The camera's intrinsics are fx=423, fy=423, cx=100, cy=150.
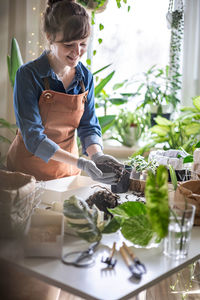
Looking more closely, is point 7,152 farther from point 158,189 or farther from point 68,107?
point 68,107

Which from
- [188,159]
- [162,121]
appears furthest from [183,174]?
[162,121]

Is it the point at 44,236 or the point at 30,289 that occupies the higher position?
the point at 44,236

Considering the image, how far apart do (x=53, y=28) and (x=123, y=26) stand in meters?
2.27

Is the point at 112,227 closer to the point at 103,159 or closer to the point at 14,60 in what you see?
the point at 14,60

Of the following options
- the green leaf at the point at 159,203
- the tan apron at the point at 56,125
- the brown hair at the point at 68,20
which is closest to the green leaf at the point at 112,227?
the green leaf at the point at 159,203

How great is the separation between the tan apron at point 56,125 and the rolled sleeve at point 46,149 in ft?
0.19

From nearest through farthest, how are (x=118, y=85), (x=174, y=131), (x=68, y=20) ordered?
(x=68, y=20)
(x=174, y=131)
(x=118, y=85)

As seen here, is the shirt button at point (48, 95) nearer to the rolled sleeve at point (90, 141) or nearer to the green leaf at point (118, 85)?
the rolled sleeve at point (90, 141)

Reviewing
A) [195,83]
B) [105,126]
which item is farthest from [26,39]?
[195,83]

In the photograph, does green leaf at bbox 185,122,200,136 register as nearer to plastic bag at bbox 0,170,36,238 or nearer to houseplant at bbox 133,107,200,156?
houseplant at bbox 133,107,200,156

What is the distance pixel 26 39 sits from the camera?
3.56 ft

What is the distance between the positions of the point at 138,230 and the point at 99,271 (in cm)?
17

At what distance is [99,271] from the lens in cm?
91

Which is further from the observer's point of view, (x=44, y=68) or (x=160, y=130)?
(x=160, y=130)
